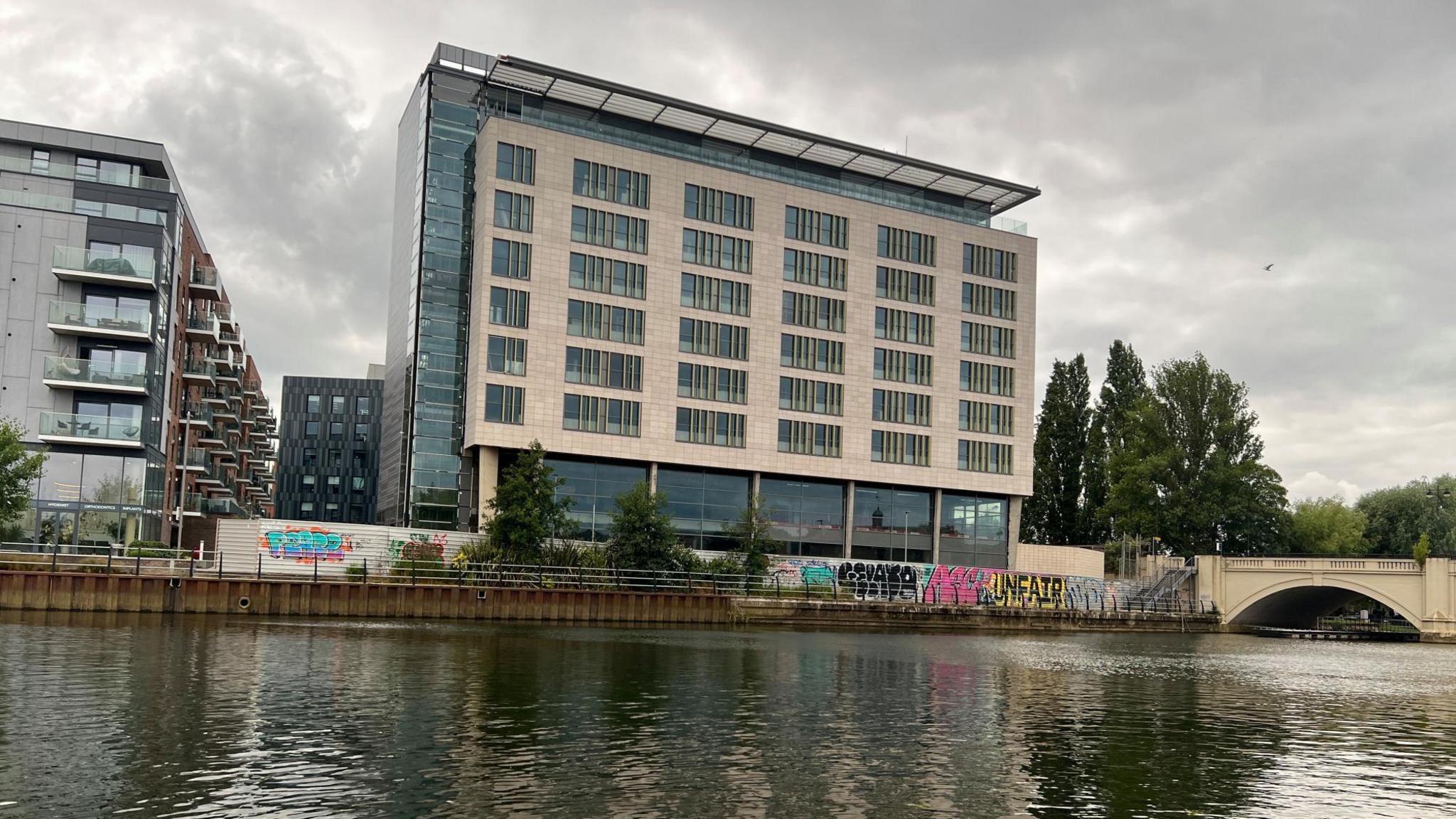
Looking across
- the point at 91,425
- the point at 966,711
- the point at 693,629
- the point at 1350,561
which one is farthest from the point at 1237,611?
the point at 91,425

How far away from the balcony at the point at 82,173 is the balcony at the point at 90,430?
622 inches

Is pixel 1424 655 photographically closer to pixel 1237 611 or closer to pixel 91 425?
pixel 1237 611

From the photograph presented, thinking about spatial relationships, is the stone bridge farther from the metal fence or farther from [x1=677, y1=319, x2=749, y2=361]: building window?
[x1=677, y1=319, x2=749, y2=361]: building window

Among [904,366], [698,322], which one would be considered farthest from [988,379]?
[698,322]

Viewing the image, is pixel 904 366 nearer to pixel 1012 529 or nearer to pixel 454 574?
pixel 1012 529

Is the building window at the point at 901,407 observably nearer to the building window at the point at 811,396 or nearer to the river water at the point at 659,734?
the building window at the point at 811,396

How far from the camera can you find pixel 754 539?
290ft

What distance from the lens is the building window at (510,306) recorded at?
294 ft

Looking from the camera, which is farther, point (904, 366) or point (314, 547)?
point (904, 366)

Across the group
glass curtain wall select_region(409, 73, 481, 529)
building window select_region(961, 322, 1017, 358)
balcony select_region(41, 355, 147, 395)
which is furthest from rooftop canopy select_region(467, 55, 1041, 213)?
balcony select_region(41, 355, 147, 395)

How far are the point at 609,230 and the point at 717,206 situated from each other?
31.4 feet

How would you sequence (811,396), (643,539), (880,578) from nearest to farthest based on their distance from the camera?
(643,539) < (880,578) < (811,396)

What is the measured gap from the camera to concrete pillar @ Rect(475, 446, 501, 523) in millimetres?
88812

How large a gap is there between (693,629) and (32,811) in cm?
5240
